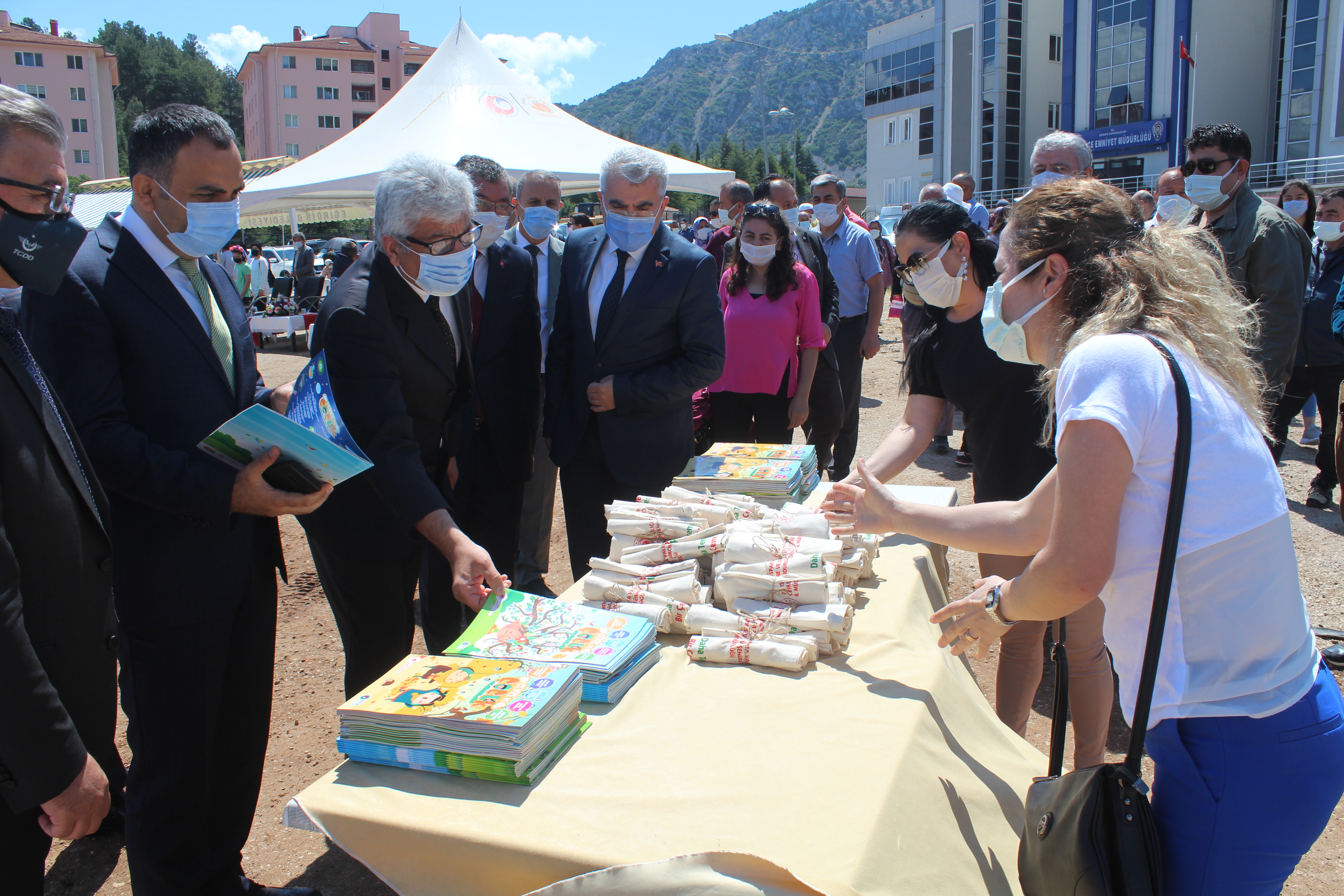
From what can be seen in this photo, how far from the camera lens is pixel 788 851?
49.4 inches

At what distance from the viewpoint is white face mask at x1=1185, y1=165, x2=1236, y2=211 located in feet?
13.6

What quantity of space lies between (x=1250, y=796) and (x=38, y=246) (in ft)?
7.43

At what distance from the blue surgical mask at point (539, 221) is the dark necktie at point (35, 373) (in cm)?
310

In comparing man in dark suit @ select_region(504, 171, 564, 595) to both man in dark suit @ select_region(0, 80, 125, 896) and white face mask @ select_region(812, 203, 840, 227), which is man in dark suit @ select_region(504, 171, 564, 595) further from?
man in dark suit @ select_region(0, 80, 125, 896)

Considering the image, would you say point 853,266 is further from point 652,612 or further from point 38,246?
point 38,246

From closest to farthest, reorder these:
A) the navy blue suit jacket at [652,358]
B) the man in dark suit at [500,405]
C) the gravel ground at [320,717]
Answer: the gravel ground at [320,717] → the navy blue suit jacket at [652,358] → the man in dark suit at [500,405]

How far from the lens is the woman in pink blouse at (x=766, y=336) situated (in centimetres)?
439

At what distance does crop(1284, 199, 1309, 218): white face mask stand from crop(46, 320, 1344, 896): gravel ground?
83.0 inches

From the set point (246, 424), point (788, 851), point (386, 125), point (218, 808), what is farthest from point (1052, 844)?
point (386, 125)

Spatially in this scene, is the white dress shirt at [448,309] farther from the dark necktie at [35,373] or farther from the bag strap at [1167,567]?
the bag strap at [1167,567]

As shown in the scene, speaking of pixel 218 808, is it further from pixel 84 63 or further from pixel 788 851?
pixel 84 63

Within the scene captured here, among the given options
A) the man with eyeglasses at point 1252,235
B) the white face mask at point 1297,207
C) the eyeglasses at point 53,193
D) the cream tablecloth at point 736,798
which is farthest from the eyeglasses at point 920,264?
the white face mask at point 1297,207

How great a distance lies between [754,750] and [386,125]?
8243mm

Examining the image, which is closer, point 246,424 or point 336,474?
point 246,424
